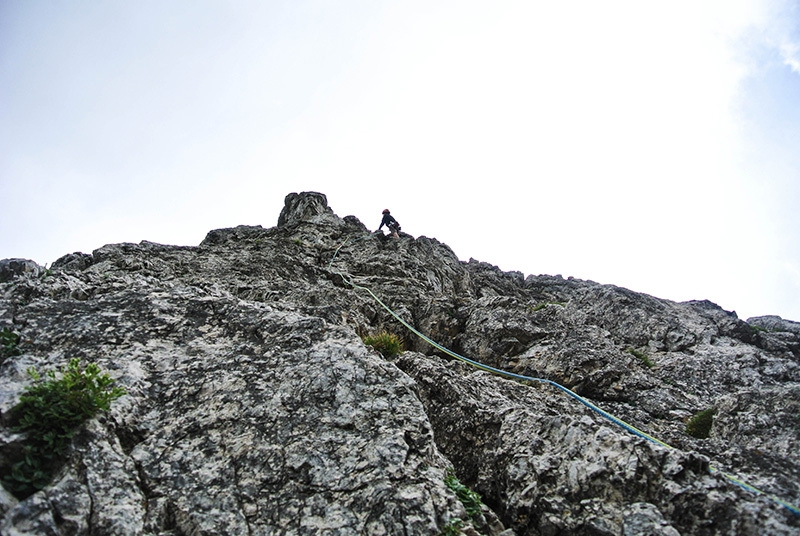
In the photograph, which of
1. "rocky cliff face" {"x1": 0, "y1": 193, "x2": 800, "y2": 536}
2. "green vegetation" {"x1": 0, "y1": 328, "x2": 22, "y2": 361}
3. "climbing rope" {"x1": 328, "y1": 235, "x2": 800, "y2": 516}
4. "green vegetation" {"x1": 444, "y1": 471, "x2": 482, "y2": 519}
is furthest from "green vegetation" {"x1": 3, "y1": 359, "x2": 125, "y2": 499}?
"climbing rope" {"x1": 328, "y1": 235, "x2": 800, "y2": 516}

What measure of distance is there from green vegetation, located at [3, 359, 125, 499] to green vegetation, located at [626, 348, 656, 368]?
1499 cm

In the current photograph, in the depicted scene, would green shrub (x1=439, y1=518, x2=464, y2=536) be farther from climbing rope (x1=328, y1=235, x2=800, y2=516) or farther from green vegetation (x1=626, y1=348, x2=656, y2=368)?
green vegetation (x1=626, y1=348, x2=656, y2=368)

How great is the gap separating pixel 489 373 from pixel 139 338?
924 cm

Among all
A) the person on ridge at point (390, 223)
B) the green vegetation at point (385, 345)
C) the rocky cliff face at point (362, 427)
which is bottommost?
the rocky cliff face at point (362, 427)

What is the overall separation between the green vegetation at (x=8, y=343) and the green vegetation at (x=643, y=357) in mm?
16793

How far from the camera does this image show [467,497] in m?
7.88

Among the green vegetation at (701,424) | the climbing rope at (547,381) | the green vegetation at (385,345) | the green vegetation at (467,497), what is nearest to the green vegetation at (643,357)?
the green vegetation at (701,424)

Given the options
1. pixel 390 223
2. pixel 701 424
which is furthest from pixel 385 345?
pixel 390 223

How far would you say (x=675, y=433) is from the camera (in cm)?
1089

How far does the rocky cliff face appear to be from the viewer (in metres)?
6.79

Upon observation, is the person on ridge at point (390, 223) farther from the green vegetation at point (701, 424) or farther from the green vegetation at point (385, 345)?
the green vegetation at point (701, 424)

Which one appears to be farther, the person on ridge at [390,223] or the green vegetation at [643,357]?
the person on ridge at [390,223]

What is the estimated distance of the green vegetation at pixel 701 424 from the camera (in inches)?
436

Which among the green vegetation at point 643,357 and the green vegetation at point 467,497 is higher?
the green vegetation at point 643,357
